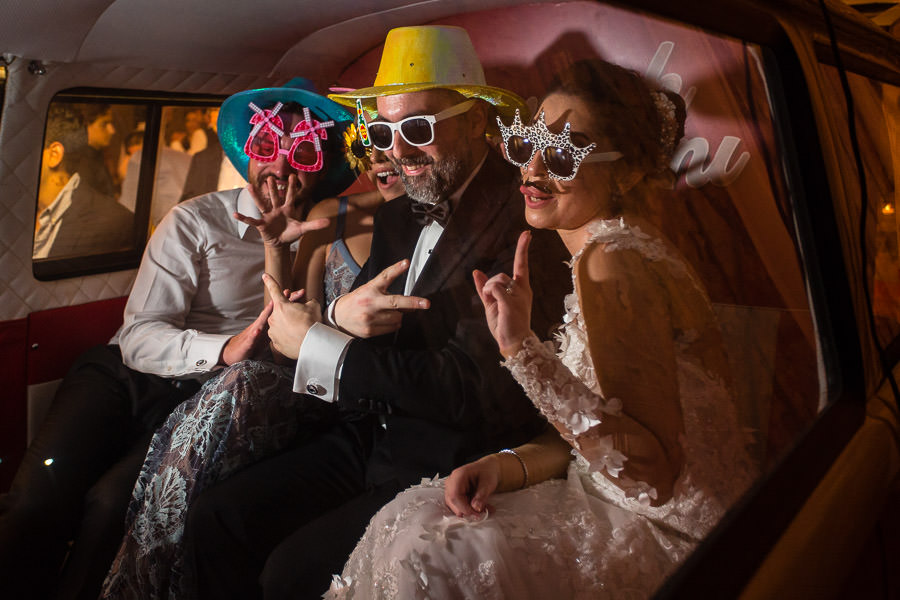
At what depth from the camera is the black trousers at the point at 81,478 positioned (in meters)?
1.05

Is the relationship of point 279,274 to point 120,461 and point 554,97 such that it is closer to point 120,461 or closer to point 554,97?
point 120,461

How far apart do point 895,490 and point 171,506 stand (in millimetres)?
2308

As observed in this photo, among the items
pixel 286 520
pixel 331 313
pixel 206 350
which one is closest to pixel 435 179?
pixel 331 313

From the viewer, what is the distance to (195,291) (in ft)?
4.13

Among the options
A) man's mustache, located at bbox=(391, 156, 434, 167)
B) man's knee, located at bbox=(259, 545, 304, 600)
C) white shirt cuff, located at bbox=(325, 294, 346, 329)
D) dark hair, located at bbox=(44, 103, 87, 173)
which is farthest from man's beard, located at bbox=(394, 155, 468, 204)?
man's knee, located at bbox=(259, 545, 304, 600)

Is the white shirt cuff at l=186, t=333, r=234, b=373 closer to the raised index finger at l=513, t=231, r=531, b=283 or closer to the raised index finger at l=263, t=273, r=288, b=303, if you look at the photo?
the raised index finger at l=263, t=273, r=288, b=303

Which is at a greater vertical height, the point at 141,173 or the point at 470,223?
the point at 141,173

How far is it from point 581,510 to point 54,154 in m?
1.11

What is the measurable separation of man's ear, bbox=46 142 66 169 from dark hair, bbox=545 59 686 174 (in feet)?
2.58

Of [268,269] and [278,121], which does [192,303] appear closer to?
[268,269]

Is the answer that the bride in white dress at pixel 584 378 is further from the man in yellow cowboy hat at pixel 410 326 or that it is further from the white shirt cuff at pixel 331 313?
the white shirt cuff at pixel 331 313

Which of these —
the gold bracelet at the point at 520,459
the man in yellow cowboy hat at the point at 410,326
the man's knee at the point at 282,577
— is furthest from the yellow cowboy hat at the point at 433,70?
the man's knee at the point at 282,577

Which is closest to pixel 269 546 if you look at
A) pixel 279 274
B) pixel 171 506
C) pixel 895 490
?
pixel 171 506

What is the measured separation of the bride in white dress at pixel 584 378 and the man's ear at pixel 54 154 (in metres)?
0.70
